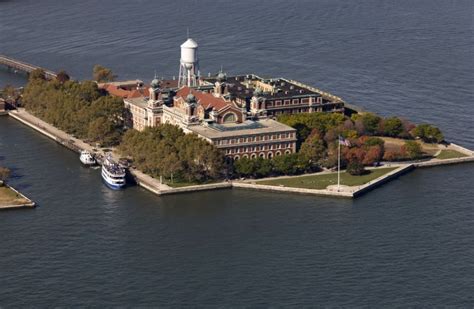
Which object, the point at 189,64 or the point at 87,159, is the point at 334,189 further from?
the point at 189,64

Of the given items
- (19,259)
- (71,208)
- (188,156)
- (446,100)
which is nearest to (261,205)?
(188,156)

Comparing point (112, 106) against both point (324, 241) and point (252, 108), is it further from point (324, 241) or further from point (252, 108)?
point (324, 241)

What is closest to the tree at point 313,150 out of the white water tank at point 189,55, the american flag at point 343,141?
the american flag at point 343,141

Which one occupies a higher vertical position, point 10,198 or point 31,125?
point 31,125

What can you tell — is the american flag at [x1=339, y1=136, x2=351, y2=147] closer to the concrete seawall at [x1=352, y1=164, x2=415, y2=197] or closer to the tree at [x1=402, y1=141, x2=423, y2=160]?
the concrete seawall at [x1=352, y1=164, x2=415, y2=197]

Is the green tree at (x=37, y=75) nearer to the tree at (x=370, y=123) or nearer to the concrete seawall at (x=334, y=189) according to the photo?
the tree at (x=370, y=123)

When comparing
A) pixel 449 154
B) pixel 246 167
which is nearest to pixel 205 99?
pixel 246 167
